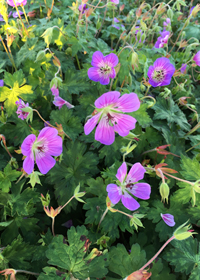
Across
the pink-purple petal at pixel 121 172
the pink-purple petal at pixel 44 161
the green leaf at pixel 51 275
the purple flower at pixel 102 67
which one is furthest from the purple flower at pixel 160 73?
the green leaf at pixel 51 275

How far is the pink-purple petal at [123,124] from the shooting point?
0.92 m

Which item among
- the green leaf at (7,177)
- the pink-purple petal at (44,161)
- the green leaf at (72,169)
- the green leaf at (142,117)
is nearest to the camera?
the pink-purple petal at (44,161)

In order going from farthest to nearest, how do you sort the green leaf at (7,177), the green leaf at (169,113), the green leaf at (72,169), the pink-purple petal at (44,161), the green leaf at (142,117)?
the green leaf at (169,113)
the green leaf at (142,117)
the green leaf at (72,169)
the green leaf at (7,177)
the pink-purple petal at (44,161)

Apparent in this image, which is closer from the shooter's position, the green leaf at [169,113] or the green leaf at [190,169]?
the green leaf at [190,169]

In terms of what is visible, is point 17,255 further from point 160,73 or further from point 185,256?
point 160,73

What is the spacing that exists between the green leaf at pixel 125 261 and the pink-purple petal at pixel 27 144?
615 millimetres

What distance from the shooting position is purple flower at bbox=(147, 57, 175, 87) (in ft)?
4.06

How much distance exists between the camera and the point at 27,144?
84 centimetres

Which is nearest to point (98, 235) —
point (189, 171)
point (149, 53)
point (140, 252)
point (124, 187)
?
point (140, 252)

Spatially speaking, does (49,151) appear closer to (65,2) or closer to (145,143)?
(145,143)

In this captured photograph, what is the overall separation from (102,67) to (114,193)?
2.27ft

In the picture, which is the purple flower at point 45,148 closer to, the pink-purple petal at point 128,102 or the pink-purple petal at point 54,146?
the pink-purple petal at point 54,146

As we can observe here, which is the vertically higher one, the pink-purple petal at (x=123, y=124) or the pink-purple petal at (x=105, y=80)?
the pink-purple petal at (x=105, y=80)

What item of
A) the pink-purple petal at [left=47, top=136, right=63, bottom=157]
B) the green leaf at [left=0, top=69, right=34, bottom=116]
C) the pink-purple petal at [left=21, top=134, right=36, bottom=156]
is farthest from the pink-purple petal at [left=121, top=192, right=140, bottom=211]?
the green leaf at [left=0, top=69, right=34, bottom=116]
